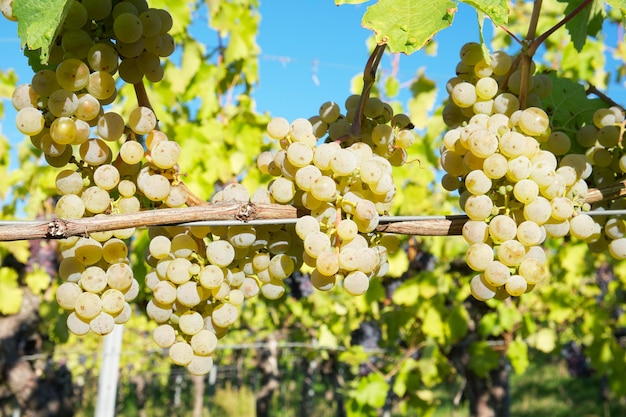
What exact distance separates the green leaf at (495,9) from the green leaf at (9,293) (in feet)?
12.2

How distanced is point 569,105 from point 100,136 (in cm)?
82

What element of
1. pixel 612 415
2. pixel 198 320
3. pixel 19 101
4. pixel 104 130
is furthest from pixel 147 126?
pixel 612 415

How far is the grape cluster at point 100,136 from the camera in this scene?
2.60 ft

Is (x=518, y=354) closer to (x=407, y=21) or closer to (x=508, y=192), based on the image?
(x=508, y=192)

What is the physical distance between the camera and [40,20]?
73 centimetres

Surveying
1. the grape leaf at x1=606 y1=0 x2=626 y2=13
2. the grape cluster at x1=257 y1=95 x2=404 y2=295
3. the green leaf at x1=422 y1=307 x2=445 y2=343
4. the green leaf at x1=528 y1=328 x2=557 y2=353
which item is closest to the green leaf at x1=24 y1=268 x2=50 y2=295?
A: the green leaf at x1=422 y1=307 x2=445 y2=343

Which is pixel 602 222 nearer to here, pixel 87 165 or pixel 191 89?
pixel 87 165

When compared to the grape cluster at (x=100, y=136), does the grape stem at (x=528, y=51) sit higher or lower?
higher

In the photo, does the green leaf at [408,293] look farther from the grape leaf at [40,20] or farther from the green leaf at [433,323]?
the grape leaf at [40,20]

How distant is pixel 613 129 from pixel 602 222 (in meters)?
0.16

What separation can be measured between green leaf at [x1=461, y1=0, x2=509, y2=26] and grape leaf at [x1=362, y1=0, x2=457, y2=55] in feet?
0.09

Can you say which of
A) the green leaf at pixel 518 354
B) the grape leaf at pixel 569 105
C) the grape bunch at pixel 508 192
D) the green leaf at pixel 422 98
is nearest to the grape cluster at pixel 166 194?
the grape bunch at pixel 508 192

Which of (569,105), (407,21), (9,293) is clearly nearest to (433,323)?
(569,105)

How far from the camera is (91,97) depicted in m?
0.80
